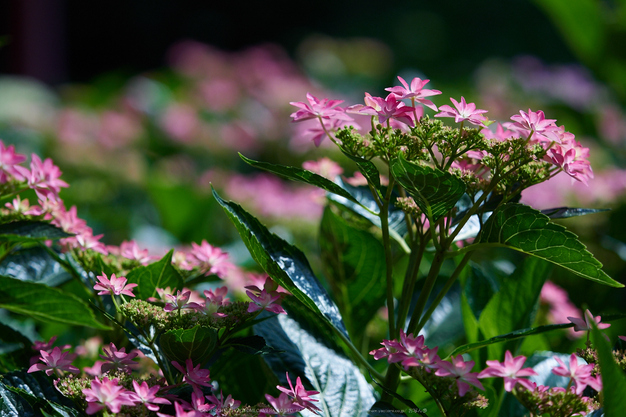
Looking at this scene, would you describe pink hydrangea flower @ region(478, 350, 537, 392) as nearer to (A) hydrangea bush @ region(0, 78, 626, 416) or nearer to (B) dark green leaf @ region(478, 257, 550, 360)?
(A) hydrangea bush @ region(0, 78, 626, 416)

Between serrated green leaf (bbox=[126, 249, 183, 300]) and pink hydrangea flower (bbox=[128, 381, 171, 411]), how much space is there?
0.14 m

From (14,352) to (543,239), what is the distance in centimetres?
58

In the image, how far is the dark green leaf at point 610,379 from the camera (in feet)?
1.54

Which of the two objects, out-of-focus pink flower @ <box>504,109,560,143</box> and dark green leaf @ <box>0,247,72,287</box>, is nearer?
out-of-focus pink flower @ <box>504,109,560,143</box>

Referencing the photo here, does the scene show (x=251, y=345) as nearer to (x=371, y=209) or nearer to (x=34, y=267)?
(x=371, y=209)

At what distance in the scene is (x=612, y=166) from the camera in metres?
2.00

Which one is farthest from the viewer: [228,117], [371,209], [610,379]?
[228,117]

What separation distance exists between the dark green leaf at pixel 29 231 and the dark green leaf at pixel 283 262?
0.18m

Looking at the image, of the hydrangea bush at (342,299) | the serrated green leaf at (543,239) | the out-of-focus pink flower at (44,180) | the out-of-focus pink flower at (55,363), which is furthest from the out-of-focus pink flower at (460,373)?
the out-of-focus pink flower at (44,180)

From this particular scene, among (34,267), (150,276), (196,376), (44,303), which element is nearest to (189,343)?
(196,376)

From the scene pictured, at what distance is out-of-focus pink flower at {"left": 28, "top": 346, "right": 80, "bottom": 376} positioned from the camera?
560 mm

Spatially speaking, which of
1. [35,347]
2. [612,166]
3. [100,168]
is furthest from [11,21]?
[35,347]

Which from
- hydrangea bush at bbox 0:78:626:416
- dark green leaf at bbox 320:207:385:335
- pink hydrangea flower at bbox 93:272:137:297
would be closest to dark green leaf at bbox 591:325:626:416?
hydrangea bush at bbox 0:78:626:416

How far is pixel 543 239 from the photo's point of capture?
521mm
